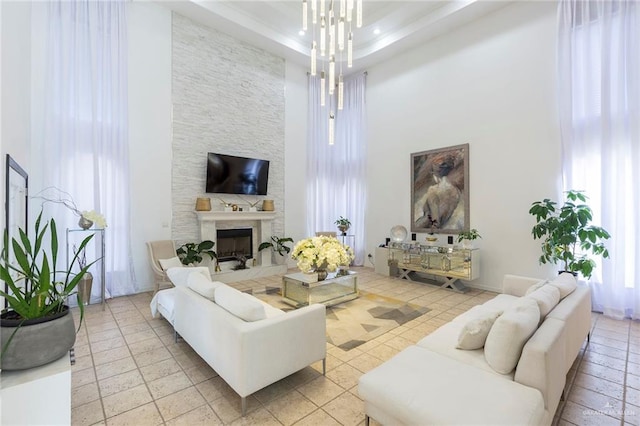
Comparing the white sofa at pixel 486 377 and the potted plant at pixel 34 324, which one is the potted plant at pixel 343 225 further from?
the potted plant at pixel 34 324

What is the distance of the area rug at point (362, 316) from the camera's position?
11.0 ft

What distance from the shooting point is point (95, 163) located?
14.9 feet

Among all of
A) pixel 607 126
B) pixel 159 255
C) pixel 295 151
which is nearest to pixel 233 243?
pixel 159 255

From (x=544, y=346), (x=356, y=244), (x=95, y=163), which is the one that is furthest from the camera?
(x=356, y=244)

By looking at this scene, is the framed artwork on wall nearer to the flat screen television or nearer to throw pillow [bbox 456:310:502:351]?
the flat screen television

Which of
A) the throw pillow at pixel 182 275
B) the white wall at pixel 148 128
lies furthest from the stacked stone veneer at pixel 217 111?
the throw pillow at pixel 182 275

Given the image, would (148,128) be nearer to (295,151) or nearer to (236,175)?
(236,175)

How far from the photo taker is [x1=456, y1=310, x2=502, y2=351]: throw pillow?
2.06 metres

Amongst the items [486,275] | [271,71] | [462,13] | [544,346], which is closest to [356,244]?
[486,275]

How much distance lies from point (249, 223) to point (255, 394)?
454cm

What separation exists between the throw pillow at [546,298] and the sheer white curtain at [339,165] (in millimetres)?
4906

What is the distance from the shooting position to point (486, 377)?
174 centimetres

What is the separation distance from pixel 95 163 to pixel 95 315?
89.4 inches

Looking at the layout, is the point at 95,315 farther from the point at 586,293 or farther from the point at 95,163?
the point at 586,293
